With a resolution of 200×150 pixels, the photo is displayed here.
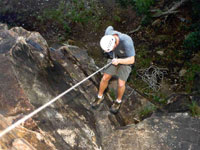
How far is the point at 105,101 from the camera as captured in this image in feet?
18.0

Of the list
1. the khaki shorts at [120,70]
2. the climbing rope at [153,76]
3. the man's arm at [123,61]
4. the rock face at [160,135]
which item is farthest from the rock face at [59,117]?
the climbing rope at [153,76]

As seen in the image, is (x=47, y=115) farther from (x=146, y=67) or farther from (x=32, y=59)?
(x=146, y=67)

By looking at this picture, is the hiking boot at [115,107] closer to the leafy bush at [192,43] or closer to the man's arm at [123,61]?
the man's arm at [123,61]

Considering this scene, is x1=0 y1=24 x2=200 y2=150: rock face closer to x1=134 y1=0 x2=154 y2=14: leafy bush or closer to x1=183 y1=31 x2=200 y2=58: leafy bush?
x1=183 y1=31 x2=200 y2=58: leafy bush

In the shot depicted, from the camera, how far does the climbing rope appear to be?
8046 mm

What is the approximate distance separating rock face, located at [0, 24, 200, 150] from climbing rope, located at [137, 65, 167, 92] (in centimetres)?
275

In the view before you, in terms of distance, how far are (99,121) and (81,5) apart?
818cm

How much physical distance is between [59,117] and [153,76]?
5.01 m

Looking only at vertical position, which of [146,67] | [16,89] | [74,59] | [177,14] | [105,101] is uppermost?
[16,89]

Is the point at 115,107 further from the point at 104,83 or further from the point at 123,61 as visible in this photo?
the point at 123,61

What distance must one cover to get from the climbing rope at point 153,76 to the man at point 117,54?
10.2 feet

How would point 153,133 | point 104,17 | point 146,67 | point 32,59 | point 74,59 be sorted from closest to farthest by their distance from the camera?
point 153,133
point 32,59
point 74,59
point 146,67
point 104,17

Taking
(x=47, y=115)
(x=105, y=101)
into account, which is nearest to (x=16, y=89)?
(x=47, y=115)

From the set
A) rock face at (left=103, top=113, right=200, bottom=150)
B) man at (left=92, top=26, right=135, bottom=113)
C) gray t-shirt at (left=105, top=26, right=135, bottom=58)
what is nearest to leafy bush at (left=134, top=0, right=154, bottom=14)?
man at (left=92, top=26, right=135, bottom=113)
